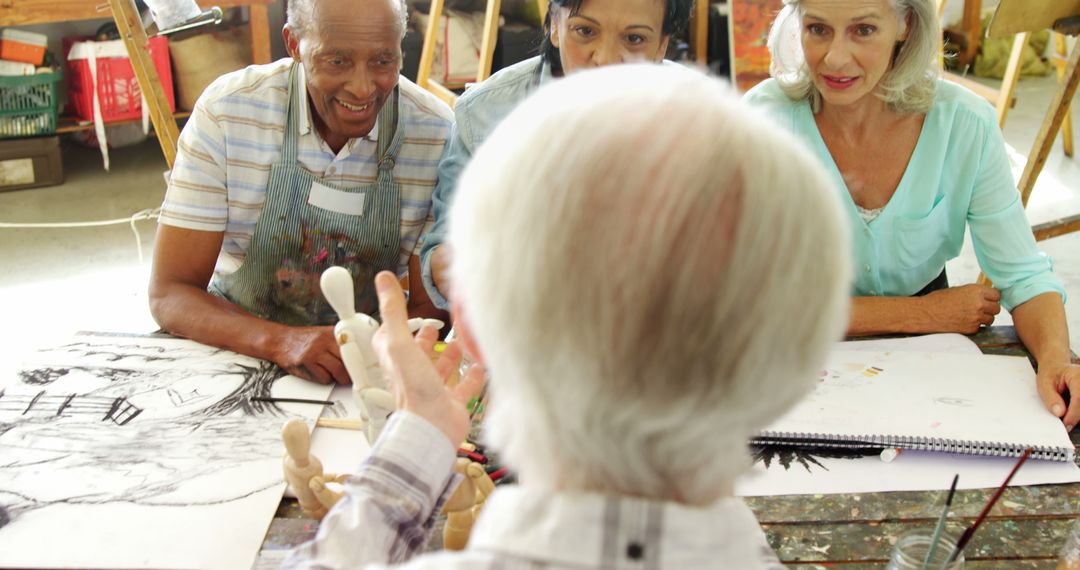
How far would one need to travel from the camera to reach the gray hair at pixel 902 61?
194 centimetres

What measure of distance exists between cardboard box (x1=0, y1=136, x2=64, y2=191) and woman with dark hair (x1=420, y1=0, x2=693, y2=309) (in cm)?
317

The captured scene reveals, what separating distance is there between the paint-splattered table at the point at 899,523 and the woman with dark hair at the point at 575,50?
84 cm

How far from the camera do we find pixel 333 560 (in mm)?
937

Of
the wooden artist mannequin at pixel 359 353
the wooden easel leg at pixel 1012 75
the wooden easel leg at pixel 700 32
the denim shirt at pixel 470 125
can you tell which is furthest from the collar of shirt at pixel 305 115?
the wooden easel leg at pixel 700 32

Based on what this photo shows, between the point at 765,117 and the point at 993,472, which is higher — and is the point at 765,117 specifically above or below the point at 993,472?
above

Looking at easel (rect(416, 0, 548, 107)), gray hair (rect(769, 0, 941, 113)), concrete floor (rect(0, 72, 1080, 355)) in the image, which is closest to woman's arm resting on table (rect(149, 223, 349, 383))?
gray hair (rect(769, 0, 941, 113))

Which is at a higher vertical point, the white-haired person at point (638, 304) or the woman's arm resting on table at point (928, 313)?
the white-haired person at point (638, 304)

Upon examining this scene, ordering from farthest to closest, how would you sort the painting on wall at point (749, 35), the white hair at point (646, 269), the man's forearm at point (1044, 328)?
the painting on wall at point (749, 35) < the man's forearm at point (1044, 328) < the white hair at point (646, 269)

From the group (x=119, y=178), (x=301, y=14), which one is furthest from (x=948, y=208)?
(x=119, y=178)

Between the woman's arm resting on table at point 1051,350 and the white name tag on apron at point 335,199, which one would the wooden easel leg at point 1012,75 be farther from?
the white name tag on apron at point 335,199

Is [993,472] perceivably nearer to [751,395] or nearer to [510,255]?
[751,395]

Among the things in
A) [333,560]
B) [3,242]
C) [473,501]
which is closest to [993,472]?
[473,501]

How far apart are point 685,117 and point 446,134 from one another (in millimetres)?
1435

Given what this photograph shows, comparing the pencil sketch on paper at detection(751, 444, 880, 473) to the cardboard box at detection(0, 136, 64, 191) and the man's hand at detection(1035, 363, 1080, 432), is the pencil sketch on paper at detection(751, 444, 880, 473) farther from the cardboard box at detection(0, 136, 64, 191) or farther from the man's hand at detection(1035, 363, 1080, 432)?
the cardboard box at detection(0, 136, 64, 191)
